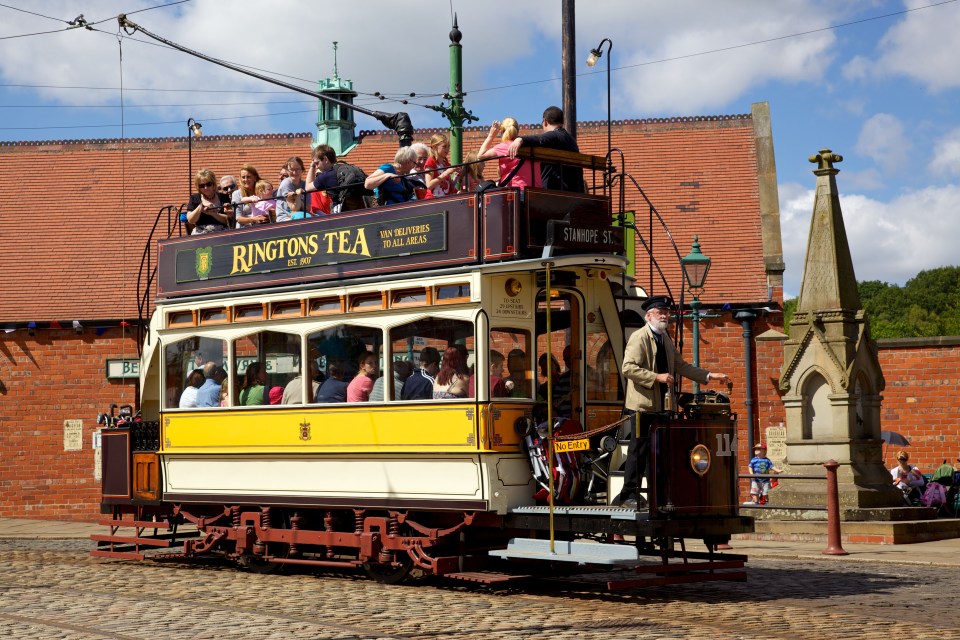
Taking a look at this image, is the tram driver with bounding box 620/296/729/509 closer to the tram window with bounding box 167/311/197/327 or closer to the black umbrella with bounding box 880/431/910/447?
the tram window with bounding box 167/311/197/327

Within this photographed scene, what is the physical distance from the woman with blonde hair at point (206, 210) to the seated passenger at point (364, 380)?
3.23 meters

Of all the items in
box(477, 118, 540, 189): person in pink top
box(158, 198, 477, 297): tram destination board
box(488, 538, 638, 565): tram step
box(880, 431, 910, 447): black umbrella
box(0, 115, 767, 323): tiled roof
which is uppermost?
box(0, 115, 767, 323): tiled roof

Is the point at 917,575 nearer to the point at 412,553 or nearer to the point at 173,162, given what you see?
the point at 412,553

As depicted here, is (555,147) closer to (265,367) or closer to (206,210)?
(265,367)

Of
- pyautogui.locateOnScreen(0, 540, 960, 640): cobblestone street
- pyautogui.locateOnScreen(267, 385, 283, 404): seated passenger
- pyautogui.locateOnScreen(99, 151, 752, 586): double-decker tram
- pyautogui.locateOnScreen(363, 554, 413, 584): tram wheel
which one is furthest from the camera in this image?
pyautogui.locateOnScreen(267, 385, 283, 404): seated passenger

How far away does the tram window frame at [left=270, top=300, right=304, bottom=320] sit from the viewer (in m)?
13.5

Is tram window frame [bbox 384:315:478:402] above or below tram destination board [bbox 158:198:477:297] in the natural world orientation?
below

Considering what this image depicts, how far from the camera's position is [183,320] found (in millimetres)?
14961

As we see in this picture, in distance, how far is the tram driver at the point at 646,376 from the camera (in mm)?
10836

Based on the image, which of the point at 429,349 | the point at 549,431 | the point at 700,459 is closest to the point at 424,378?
the point at 429,349

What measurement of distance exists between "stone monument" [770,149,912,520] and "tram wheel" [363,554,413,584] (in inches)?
325

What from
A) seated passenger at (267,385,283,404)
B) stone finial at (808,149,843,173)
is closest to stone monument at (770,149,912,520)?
stone finial at (808,149,843,173)

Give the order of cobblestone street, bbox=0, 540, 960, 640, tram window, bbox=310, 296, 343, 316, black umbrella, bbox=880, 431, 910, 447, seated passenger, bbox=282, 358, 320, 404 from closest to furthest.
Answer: cobblestone street, bbox=0, 540, 960, 640
tram window, bbox=310, 296, 343, 316
seated passenger, bbox=282, 358, 320, 404
black umbrella, bbox=880, 431, 910, 447

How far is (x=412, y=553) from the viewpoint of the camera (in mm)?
12133
